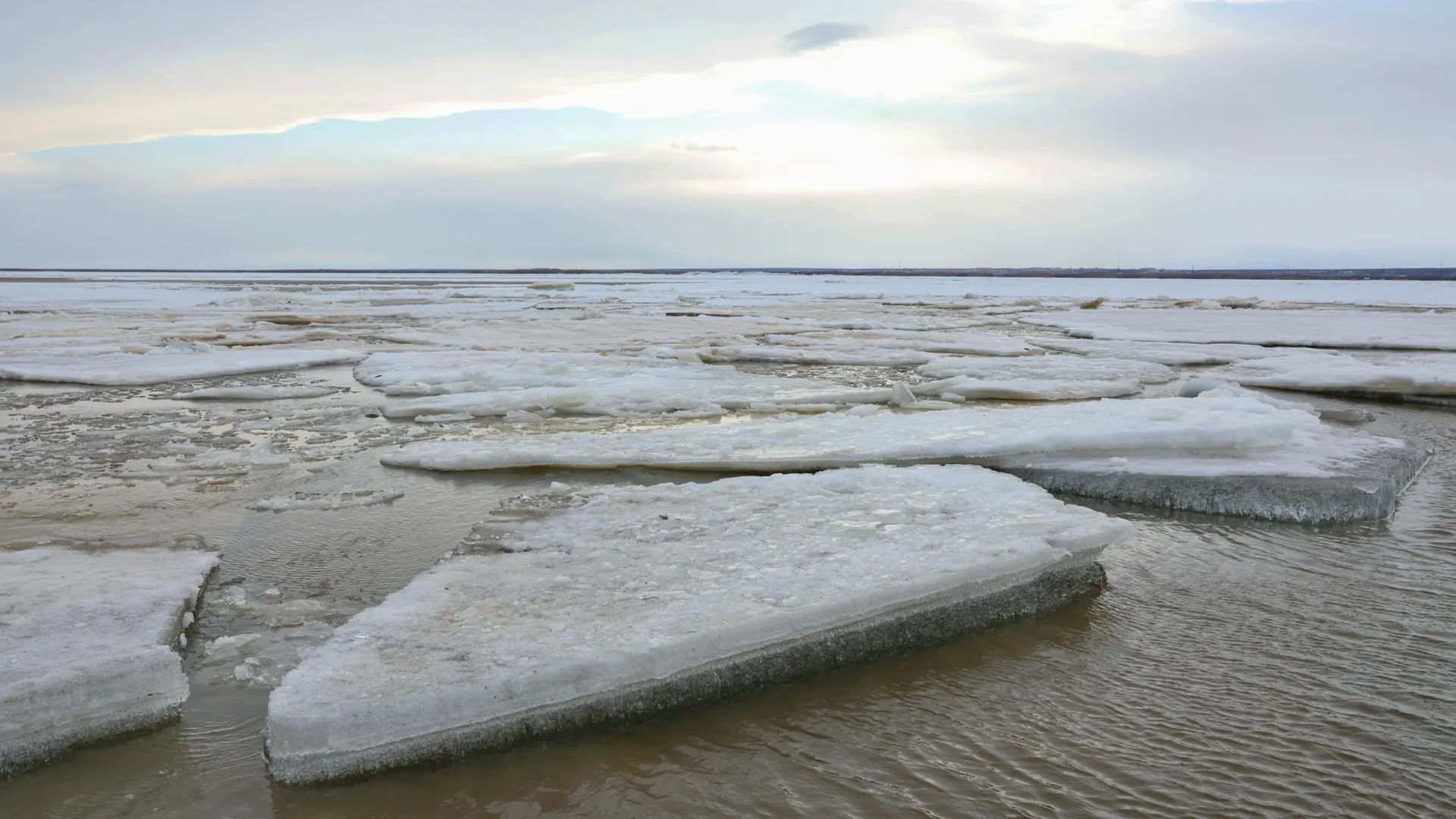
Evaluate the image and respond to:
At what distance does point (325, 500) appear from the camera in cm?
541

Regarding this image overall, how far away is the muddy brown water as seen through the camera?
253 centimetres

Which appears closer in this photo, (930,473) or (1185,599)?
(1185,599)

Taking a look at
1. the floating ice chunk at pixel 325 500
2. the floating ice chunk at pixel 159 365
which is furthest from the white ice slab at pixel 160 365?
the floating ice chunk at pixel 325 500

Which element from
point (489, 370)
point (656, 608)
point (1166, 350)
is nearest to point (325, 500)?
point (656, 608)

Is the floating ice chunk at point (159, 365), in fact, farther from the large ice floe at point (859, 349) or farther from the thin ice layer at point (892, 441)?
the thin ice layer at point (892, 441)

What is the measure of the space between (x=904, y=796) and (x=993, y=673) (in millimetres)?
945

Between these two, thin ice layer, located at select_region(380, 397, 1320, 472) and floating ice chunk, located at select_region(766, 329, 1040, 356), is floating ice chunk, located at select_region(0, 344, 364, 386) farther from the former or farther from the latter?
floating ice chunk, located at select_region(766, 329, 1040, 356)

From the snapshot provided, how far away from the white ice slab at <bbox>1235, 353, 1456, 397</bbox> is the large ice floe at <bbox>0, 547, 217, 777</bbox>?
35.8 ft

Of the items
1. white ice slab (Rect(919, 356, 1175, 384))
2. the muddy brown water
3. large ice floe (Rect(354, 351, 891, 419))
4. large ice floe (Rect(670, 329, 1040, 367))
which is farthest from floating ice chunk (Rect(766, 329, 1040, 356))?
the muddy brown water

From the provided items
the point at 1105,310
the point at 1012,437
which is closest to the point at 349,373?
the point at 1012,437

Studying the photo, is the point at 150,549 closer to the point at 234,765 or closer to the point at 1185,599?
the point at 234,765

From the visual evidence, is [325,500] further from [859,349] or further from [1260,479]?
[859,349]

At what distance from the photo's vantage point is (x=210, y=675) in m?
3.19

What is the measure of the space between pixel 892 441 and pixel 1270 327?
17016 millimetres
